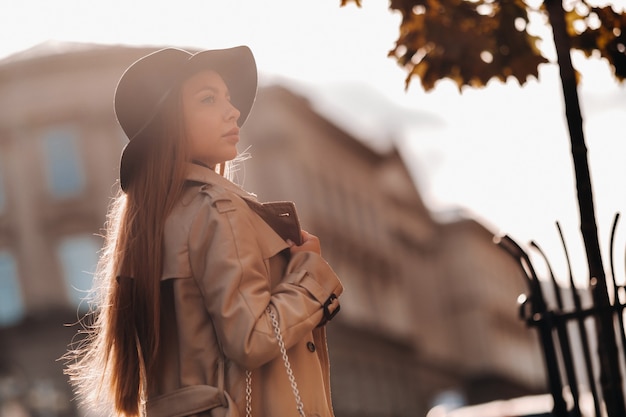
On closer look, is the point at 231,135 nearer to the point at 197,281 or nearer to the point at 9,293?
the point at 197,281

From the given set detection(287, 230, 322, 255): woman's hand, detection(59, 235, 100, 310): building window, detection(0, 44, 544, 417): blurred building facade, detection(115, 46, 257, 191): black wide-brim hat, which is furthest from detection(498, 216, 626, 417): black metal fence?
detection(59, 235, 100, 310): building window

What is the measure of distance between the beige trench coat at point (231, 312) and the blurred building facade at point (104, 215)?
20.6 metres

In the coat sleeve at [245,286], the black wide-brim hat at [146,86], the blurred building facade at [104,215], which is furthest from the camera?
the blurred building facade at [104,215]

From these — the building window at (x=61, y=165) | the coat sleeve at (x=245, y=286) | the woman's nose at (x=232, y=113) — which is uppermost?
the woman's nose at (x=232, y=113)

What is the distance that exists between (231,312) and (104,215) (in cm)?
3513

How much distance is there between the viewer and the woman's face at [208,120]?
3.53 metres

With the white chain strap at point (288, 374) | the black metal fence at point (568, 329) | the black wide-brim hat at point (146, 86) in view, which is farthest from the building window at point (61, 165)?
the white chain strap at point (288, 374)

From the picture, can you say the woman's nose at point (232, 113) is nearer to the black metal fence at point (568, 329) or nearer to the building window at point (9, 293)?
the black metal fence at point (568, 329)

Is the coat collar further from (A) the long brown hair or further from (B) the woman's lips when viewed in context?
(B) the woman's lips

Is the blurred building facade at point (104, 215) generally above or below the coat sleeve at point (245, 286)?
below

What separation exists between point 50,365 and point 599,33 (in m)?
31.2

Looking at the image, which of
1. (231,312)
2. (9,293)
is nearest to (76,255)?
(9,293)

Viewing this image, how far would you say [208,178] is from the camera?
3430 mm

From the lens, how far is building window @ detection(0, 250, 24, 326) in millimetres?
35531
